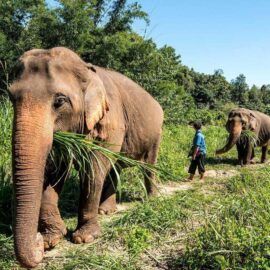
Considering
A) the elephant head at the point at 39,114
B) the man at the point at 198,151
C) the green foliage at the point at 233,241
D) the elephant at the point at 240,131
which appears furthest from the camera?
the elephant at the point at 240,131

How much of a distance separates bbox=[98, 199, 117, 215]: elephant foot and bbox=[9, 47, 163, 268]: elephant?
0.04 metres

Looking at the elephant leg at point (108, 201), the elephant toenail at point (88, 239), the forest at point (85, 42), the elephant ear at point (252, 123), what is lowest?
the elephant toenail at point (88, 239)

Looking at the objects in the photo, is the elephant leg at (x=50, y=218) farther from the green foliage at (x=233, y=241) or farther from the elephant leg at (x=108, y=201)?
the green foliage at (x=233, y=241)

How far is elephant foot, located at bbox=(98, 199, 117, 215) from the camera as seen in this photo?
5.84 meters

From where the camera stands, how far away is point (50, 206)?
458 cm

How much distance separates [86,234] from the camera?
459 centimetres

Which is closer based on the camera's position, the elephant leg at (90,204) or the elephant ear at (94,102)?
the elephant ear at (94,102)

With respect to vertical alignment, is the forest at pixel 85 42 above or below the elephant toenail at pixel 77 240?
above

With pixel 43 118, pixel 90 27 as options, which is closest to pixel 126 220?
pixel 43 118

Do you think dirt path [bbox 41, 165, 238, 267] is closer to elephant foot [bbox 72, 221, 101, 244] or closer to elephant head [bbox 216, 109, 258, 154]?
elephant foot [bbox 72, 221, 101, 244]

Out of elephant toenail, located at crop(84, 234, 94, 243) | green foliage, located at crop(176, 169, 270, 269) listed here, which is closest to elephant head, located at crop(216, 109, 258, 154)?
green foliage, located at crop(176, 169, 270, 269)

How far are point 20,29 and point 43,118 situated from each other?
16.2 metres

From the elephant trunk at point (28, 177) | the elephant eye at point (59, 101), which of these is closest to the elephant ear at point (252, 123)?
the elephant eye at point (59, 101)

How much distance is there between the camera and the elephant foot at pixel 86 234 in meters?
4.57
